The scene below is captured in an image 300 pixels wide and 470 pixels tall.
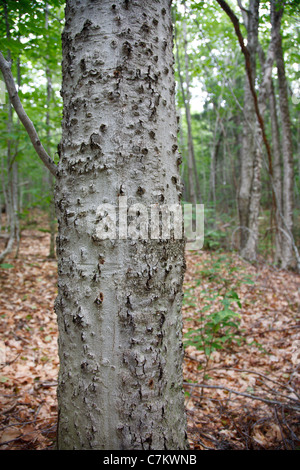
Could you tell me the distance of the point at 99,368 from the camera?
3.24 ft

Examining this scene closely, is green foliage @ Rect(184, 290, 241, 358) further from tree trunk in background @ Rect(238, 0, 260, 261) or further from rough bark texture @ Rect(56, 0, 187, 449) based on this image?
tree trunk in background @ Rect(238, 0, 260, 261)

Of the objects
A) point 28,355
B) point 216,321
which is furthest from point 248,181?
point 28,355

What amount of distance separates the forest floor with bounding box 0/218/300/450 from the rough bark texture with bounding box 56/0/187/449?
785mm

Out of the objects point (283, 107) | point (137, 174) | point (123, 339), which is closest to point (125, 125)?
point (137, 174)

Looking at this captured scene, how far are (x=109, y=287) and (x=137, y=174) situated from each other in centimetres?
44

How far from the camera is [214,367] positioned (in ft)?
9.97

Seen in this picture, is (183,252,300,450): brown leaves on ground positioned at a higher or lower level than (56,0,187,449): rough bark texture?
lower

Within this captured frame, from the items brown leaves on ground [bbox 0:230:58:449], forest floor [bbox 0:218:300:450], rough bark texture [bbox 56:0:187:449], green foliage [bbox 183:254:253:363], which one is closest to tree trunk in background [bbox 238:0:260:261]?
forest floor [bbox 0:218:300:450]

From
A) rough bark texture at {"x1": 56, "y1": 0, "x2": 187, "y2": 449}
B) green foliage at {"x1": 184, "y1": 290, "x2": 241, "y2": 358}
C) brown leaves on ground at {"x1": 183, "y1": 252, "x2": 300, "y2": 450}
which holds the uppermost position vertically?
rough bark texture at {"x1": 56, "y1": 0, "x2": 187, "y2": 449}

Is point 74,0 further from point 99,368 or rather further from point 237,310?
point 237,310

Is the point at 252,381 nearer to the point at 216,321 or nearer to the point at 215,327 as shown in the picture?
the point at 215,327

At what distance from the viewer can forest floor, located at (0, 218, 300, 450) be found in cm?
184

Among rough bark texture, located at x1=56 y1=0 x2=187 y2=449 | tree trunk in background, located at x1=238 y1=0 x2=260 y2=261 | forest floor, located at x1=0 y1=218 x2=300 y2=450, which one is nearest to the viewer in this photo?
rough bark texture, located at x1=56 y1=0 x2=187 y2=449

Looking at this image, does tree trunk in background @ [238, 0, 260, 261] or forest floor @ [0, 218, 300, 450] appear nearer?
forest floor @ [0, 218, 300, 450]
